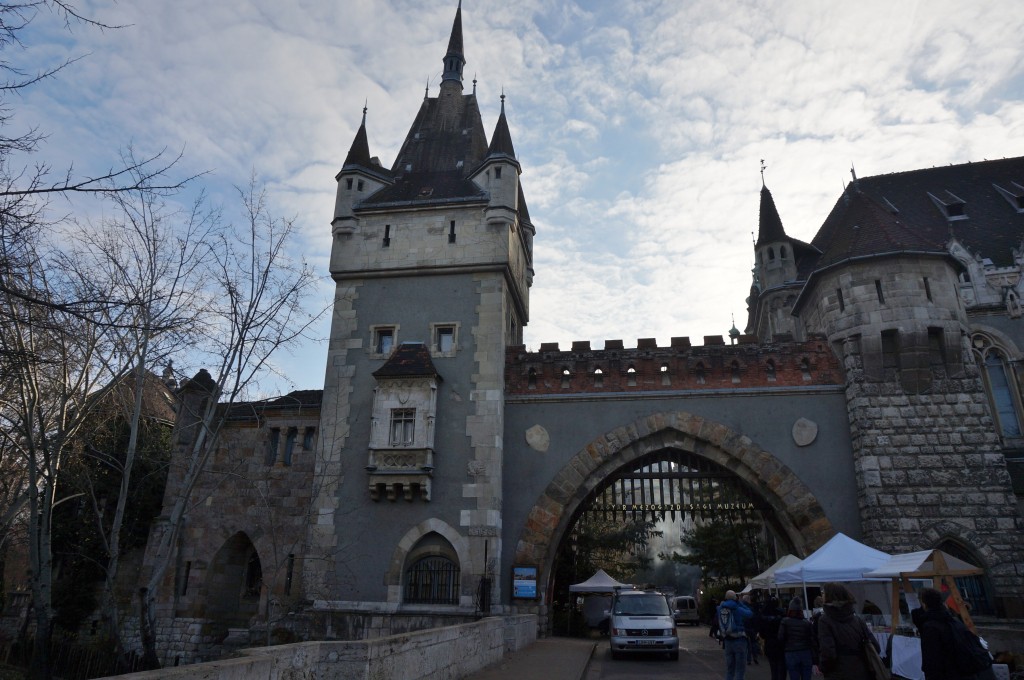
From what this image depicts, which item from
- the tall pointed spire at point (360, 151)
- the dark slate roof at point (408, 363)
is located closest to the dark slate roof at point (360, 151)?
the tall pointed spire at point (360, 151)

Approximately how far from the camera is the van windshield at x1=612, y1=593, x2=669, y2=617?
14820 mm

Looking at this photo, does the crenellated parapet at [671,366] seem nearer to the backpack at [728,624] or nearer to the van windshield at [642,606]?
the van windshield at [642,606]

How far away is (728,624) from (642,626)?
606 centimetres

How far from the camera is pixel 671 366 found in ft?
61.3

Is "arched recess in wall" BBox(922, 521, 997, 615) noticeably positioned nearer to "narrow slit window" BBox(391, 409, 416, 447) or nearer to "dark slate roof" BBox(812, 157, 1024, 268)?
"dark slate roof" BBox(812, 157, 1024, 268)

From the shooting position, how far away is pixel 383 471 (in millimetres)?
17484

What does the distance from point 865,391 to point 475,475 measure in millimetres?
10145

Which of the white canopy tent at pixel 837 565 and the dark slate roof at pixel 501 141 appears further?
the dark slate roof at pixel 501 141

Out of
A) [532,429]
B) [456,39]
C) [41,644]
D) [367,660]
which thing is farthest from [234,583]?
[456,39]

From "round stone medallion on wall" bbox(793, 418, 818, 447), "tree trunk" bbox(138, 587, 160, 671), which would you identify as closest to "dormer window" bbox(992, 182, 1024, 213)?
"round stone medallion on wall" bbox(793, 418, 818, 447)

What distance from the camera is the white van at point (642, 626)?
560 inches

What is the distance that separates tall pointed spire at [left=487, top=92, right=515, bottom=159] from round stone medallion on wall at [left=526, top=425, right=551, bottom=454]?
835 cm

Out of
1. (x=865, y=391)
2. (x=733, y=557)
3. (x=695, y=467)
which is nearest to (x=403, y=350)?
(x=695, y=467)

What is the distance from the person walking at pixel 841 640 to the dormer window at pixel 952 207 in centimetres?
2088
